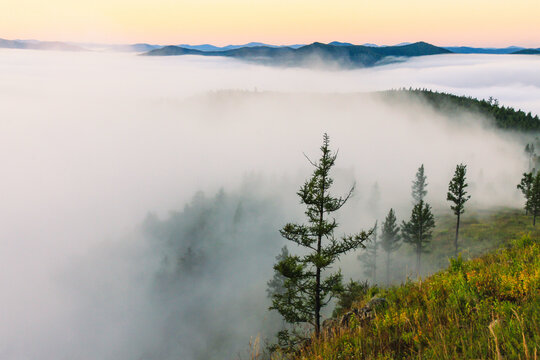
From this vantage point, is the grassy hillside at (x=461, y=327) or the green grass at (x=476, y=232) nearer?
the grassy hillside at (x=461, y=327)

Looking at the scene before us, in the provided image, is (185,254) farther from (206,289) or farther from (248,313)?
(248,313)

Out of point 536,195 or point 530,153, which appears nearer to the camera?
point 536,195

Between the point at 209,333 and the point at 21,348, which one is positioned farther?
the point at 21,348

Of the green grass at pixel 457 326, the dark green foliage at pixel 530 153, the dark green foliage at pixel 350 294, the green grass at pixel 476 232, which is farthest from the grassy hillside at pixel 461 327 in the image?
the dark green foliage at pixel 530 153

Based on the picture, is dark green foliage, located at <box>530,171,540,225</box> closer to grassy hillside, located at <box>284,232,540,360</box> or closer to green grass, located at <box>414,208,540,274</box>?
green grass, located at <box>414,208,540,274</box>

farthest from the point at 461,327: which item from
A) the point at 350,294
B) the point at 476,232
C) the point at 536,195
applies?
the point at 476,232

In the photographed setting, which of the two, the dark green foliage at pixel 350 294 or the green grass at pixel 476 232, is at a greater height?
the dark green foliage at pixel 350 294

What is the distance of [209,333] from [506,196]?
409 feet

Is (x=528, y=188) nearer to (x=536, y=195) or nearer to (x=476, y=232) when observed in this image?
(x=536, y=195)

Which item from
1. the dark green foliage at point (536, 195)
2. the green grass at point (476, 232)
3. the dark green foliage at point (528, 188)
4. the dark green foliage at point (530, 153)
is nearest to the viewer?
the dark green foliage at point (536, 195)

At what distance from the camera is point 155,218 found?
186 meters

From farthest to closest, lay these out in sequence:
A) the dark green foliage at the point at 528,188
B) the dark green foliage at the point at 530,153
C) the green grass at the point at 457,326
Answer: the dark green foliage at the point at 530,153, the dark green foliage at the point at 528,188, the green grass at the point at 457,326

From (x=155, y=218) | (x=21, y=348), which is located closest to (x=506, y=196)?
(x=155, y=218)

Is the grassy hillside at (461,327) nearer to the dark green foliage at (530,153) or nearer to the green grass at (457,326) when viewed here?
the green grass at (457,326)
